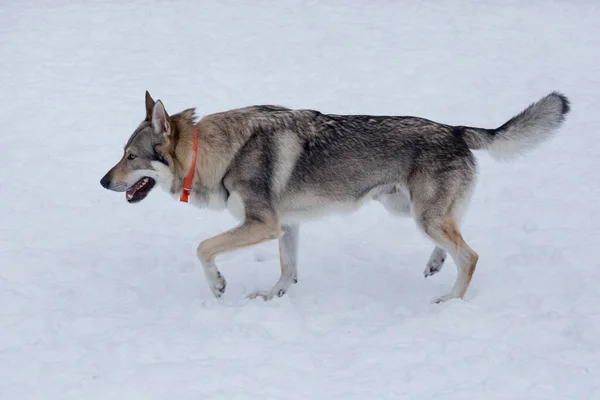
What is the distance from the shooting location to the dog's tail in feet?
19.4

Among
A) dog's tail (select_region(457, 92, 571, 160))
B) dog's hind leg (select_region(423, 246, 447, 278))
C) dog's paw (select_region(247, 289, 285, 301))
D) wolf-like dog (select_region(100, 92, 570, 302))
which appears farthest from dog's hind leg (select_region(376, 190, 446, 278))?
dog's paw (select_region(247, 289, 285, 301))

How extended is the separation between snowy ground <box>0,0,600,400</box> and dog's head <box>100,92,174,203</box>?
96cm

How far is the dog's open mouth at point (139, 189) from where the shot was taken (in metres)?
5.89

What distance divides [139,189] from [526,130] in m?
3.12

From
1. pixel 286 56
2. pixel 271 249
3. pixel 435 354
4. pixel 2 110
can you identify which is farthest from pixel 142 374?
pixel 286 56

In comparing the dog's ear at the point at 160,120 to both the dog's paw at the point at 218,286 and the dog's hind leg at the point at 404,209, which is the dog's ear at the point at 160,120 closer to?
the dog's paw at the point at 218,286

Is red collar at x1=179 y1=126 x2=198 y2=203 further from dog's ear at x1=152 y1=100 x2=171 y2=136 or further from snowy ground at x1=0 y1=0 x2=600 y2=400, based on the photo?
snowy ground at x1=0 y1=0 x2=600 y2=400

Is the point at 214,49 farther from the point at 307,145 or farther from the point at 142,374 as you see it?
the point at 142,374

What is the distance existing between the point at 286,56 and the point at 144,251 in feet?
17.2

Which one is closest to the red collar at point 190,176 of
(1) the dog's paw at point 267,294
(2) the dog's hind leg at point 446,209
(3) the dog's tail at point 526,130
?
(1) the dog's paw at point 267,294

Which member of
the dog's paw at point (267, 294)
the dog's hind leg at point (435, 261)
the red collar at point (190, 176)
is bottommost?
the dog's paw at point (267, 294)

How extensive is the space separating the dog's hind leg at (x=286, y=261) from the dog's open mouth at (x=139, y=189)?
116 cm

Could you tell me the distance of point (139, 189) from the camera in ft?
19.4

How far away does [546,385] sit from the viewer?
15.3 feet
